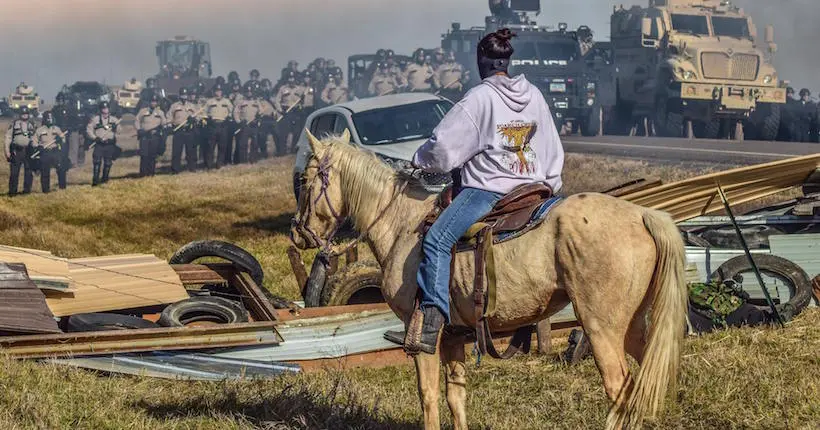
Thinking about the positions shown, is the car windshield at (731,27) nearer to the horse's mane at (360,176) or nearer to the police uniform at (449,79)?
the police uniform at (449,79)

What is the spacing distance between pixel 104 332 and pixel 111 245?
906cm

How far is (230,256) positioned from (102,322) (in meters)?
2.14

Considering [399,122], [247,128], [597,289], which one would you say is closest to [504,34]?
[597,289]

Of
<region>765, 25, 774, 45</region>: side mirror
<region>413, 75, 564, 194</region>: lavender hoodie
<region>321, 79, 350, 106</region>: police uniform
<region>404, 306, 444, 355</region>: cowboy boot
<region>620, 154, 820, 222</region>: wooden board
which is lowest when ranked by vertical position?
<region>321, 79, 350, 106</region>: police uniform

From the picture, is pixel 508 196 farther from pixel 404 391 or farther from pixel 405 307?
pixel 404 391

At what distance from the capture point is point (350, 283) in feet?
35.7

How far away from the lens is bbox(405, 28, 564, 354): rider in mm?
6461

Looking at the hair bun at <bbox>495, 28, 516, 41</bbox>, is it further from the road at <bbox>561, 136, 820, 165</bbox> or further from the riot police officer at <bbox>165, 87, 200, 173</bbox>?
the riot police officer at <bbox>165, 87, 200, 173</bbox>

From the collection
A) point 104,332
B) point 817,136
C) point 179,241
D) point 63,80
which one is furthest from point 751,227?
point 63,80

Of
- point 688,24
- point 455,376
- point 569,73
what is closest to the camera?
point 455,376

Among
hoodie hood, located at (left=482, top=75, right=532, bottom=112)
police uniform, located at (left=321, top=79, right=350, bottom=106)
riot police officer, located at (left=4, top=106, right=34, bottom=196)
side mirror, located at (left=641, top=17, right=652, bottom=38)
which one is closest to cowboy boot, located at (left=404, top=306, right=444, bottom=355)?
hoodie hood, located at (left=482, top=75, right=532, bottom=112)

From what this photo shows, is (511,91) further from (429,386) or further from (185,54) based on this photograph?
(185,54)

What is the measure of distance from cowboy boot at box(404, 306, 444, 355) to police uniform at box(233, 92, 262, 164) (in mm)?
29376

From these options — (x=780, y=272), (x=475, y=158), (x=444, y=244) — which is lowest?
(x=780, y=272)
